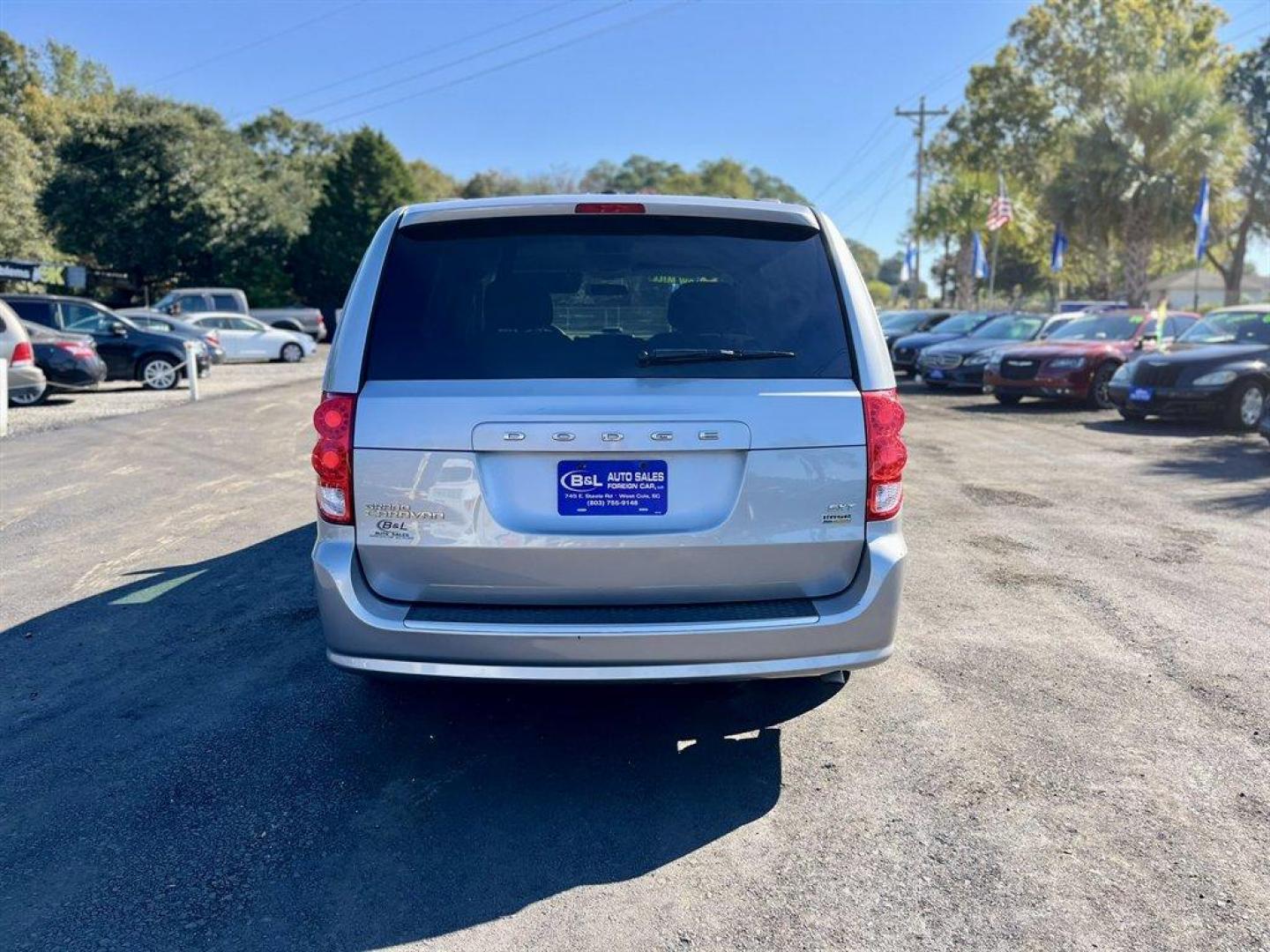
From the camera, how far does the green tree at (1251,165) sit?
145ft

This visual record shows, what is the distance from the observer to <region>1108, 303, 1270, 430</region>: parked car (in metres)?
13.0

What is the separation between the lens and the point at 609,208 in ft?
Result: 12.2

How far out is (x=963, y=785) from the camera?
3.66 m

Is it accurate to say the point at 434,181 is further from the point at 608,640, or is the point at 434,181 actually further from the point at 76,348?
the point at 608,640

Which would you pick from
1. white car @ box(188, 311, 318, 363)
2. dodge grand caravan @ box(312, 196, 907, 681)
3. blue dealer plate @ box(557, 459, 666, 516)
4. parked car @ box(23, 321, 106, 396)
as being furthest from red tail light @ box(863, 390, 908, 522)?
white car @ box(188, 311, 318, 363)

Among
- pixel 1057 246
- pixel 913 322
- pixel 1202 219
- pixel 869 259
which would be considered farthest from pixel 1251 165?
pixel 869 259

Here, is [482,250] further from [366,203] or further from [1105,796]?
[366,203]

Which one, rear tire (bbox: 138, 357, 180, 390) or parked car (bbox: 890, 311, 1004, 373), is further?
parked car (bbox: 890, 311, 1004, 373)

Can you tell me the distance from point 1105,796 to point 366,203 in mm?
48471

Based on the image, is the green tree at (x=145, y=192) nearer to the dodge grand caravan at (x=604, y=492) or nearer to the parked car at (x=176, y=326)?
the parked car at (x=176, y=326)

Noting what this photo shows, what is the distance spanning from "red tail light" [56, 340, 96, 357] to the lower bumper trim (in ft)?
49.5

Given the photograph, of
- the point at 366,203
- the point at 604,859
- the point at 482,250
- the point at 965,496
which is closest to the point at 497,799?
the point at 604,859

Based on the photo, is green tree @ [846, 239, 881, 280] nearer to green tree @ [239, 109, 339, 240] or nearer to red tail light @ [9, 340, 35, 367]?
green tree @ [239, 109, 339, 240]

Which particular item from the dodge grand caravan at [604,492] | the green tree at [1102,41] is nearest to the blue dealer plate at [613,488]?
the dodge grand caravan at [604,492]
